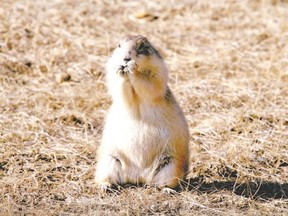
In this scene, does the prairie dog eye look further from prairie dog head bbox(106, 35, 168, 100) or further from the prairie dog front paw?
the prairie dog front paw

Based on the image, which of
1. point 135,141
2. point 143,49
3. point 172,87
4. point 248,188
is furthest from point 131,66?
point 172,87

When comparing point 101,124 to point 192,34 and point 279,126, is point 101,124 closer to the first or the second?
point 279,126

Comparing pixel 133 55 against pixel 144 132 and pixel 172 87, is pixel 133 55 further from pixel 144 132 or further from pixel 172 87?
pixel 172 87

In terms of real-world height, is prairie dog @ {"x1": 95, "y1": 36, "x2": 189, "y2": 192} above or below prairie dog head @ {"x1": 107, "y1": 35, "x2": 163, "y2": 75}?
below

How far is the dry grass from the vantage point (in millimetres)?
5527

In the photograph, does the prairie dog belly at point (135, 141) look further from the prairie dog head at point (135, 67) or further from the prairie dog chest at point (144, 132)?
the prairie dog head at point (135, 67)

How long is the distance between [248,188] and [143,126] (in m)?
1.15

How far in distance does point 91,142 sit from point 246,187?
5.76 feet

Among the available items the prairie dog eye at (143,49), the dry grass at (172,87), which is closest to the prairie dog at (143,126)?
the prairie dog eye at (143,49)

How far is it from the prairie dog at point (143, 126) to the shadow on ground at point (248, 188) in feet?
0.99

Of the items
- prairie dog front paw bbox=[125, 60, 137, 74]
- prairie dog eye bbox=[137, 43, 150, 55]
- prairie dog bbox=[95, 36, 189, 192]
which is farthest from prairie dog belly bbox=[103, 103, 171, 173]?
prairie dog eye bbox=[137, 43, 150, 55]

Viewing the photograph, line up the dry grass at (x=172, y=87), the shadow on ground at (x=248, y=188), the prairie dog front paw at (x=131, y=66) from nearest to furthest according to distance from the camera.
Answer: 1. the prairie dog front paw at (x=131, y=66)
2. the dry grass at (x=172, y=87)
3. the shadow on ground at (x=248, y=188)

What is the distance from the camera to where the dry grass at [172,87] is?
553cm

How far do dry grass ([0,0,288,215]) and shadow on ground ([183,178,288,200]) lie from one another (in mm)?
16
